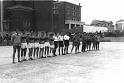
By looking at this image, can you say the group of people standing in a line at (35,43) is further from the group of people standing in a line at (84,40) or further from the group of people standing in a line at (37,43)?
the group of people standing in a line at (84,40)

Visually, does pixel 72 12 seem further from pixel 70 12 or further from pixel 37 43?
pixel 37 43

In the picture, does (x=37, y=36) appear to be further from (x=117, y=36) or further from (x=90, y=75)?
(x=117, y=36)

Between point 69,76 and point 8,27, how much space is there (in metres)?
43.0

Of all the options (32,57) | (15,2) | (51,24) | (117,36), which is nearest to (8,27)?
(15,2)

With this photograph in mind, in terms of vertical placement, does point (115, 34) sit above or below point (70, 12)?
below

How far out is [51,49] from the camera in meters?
15.2

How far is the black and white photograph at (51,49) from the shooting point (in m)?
8.62

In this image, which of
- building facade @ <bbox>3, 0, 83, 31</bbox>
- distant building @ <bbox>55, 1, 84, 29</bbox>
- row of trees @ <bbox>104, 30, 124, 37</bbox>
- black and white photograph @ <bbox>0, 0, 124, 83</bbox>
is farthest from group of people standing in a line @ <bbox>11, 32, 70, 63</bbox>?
distant building @ <bbox>55, 1, 84, 29</bbox>

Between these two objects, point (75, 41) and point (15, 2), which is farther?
point (15, 2)

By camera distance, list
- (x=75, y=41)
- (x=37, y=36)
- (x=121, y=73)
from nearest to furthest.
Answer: (x=121, y=73) < (x=37, y=36) < (x=75, y=41)

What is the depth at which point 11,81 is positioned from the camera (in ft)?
25.2

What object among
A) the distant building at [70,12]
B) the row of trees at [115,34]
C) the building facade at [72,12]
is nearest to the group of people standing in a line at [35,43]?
the row of trees at [115,34]

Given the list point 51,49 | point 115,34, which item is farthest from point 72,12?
point 51,49

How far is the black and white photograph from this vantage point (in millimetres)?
8616
